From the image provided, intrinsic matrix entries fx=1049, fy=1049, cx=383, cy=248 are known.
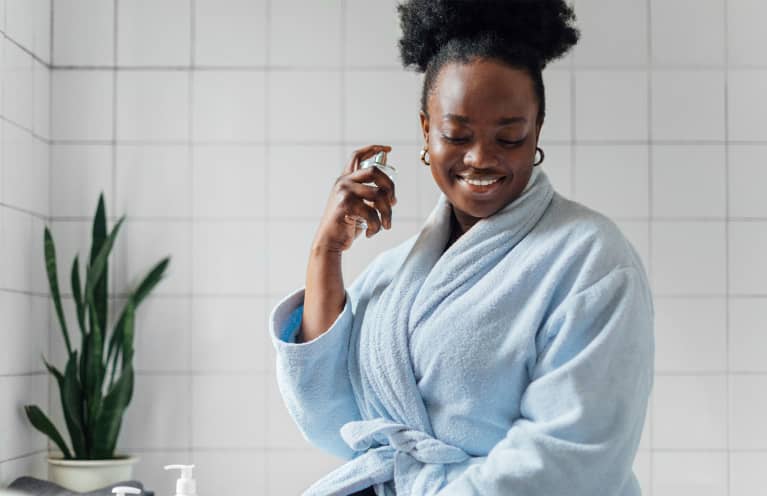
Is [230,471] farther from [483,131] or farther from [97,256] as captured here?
[483,131]

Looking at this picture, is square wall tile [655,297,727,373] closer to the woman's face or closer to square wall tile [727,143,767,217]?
square wall tile [727,143,767,217]

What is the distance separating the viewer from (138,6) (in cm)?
254

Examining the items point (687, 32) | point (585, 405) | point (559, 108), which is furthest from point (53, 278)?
point (585, 405)

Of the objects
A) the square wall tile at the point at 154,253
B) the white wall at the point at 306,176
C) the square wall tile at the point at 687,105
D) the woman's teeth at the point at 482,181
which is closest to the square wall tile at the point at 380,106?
the white wall at the point at 306,176

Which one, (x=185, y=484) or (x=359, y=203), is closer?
(x=359, y=203)

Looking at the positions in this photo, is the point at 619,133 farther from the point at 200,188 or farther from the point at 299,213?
the point at 200,188

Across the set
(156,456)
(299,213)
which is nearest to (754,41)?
(299,213)

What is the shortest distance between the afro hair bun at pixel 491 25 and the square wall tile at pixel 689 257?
4.69 feet

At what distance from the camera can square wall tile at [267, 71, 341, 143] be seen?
2.51m

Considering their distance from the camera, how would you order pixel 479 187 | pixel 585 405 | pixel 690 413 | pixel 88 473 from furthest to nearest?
pixel 690 413, pixel 88 473, pixel 479 187, pixel 585 405

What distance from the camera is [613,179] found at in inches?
97.7

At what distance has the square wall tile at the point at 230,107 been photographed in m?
2.52

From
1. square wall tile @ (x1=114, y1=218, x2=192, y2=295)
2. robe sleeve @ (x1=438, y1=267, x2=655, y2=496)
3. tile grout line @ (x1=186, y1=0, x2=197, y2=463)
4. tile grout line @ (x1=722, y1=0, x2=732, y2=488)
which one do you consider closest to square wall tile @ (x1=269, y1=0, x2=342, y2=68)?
tile grout line @ (x1=186, y1=0, x2=197, y2=463)

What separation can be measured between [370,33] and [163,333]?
873mm
